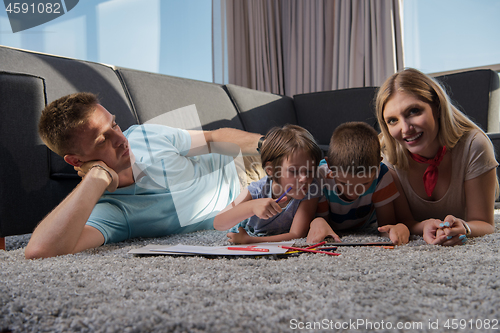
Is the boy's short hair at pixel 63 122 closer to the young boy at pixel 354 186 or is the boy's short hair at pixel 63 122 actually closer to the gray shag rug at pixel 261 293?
the gray shag rug at pixel 261 293

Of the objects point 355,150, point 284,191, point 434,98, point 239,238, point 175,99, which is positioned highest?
point 175,99

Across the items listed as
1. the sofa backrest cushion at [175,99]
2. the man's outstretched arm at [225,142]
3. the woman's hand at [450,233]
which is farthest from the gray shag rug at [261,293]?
A: the sofa backrest cushion at [175,99]

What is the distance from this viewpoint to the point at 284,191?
1029 mm

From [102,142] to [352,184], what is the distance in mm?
783

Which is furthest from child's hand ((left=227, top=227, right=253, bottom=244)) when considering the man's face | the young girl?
the man's face

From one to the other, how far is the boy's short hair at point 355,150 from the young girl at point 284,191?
0.22 feet

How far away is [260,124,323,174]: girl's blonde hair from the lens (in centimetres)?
99

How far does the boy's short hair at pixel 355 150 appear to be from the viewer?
0.96 m

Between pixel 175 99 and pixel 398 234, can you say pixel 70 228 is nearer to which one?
pixel 398 234

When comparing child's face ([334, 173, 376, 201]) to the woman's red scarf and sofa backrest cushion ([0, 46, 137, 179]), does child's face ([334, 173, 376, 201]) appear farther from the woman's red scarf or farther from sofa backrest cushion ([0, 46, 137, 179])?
sofa backrest cushion ([0, 46, 137, 179])

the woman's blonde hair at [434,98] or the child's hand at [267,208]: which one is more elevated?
the woman's blonde hair at [434,98]

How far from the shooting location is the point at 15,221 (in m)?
1.02

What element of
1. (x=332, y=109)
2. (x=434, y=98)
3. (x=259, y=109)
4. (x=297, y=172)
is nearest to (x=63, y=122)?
(x=297, y=172)

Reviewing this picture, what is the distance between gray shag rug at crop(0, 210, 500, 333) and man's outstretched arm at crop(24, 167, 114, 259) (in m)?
0.08
